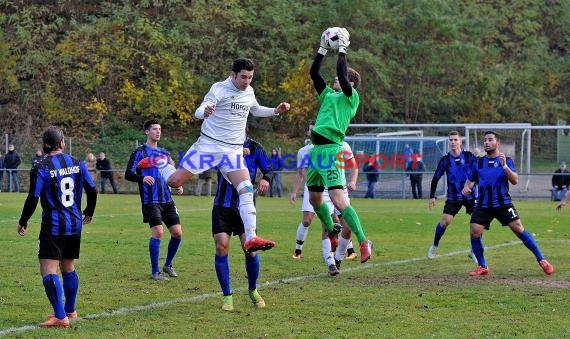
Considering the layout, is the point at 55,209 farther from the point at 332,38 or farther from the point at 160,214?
the point at 160,214

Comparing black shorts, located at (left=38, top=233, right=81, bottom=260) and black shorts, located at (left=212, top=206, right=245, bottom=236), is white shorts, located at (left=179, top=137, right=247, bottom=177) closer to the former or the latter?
black shorts, located at (left=212, top=206, right=245, bottom=236)

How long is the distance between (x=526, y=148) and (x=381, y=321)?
90.7ft

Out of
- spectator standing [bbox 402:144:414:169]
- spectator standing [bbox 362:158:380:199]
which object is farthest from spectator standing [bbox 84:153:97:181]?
spectator standing [bbox 402:144:414:169]

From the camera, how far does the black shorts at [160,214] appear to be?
39.7ft

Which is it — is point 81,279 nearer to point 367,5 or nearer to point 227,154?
point 227,154

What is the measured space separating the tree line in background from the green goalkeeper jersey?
→ 34823 millimetres

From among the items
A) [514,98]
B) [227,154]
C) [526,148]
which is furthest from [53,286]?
[514,98]

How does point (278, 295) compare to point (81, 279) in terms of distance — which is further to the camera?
point (81, 279)

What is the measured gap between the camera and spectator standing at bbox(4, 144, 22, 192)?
118ft

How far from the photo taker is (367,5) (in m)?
47.3

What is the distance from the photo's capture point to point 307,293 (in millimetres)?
10430

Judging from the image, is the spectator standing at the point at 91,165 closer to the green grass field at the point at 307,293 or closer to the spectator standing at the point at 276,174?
the spectator standing at the point at 276,174

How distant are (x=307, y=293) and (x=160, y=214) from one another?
2668 mm

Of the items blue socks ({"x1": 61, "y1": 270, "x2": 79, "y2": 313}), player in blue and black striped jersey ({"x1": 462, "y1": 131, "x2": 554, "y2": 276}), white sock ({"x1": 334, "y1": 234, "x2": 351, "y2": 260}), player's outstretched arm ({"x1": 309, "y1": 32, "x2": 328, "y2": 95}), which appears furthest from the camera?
white sock ({"x1": 334, "y1": 234, "x2": 351, "y2": 260})
